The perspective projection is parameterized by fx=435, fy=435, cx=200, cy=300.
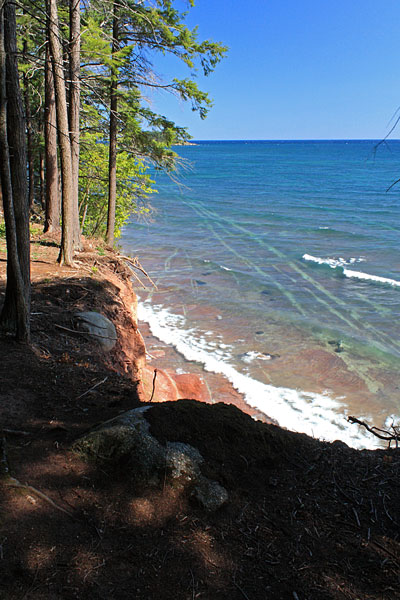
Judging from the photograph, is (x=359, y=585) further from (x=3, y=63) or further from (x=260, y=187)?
(x=260, y=187)

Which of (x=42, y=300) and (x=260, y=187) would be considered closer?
(x=42, y=300)

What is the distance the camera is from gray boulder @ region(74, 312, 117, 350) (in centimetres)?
755

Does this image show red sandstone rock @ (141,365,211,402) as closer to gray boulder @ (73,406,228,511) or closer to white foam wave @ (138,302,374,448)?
white foam wave @ (138,302,374,448)

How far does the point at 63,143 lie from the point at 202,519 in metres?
8.44

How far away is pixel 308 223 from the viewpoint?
110ft

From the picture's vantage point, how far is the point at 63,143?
9352mm

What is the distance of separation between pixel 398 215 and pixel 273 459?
3650 cm

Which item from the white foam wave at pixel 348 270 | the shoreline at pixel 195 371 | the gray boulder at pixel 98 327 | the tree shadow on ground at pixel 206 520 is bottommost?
the shoreline at pixel 195 371

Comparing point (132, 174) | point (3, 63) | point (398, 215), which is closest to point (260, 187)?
point (398, 215)

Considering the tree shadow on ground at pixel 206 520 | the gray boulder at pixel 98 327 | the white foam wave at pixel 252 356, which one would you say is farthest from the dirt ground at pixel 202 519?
the white foam wave at pixel 252 356

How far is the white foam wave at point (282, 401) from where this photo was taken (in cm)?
923

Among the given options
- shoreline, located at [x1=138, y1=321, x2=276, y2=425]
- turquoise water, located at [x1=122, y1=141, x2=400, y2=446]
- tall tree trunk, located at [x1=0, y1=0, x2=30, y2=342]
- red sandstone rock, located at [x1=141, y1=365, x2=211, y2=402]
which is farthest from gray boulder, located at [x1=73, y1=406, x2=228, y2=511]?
shoreline, located at [x1=138, y1=321, x2=276, y2=425]

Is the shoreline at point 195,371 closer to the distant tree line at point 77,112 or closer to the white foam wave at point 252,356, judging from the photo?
the white foam wave at point 252,356

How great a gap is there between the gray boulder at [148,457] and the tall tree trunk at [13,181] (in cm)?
297
